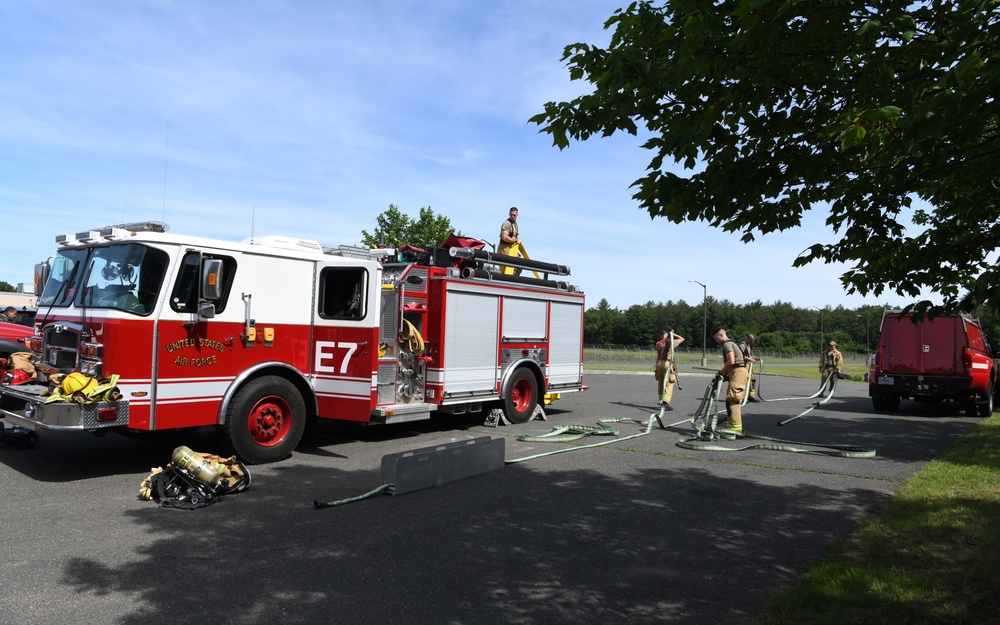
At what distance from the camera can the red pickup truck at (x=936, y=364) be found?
14.6 metres

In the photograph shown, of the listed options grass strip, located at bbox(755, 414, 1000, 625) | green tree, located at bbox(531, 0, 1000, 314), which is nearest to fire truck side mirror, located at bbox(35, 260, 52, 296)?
green tree, located at bbox(531, 0, 1000, 314)

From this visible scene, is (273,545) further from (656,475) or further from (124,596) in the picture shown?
(656,475)

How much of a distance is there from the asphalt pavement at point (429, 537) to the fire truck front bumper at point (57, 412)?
62cm

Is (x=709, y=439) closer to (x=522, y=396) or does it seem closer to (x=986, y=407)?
(x=522, y=396)

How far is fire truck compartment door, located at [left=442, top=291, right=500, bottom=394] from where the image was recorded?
416 inches

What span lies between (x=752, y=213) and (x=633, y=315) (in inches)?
4606

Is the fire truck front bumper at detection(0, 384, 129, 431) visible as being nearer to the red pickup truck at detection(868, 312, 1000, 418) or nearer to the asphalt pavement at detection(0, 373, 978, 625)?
the asphalt pavement at detection(0, 373, 978, 625)

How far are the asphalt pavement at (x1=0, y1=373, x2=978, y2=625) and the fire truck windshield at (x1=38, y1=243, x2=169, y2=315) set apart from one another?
5.95 ft

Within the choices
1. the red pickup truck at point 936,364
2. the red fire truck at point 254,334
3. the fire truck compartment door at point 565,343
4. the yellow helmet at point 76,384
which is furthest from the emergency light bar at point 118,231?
the red pickup truck at point 936,364

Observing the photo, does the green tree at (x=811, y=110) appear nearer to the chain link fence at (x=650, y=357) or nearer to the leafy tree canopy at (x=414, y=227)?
the leafy tree canopy at (x=414, y=227)

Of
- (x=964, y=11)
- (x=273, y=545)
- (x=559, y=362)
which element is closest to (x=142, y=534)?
(x=273, y=545)

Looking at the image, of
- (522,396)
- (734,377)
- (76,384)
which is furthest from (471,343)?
(76,384)

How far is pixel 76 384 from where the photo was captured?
6691 millimetres

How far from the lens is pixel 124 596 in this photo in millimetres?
4094
